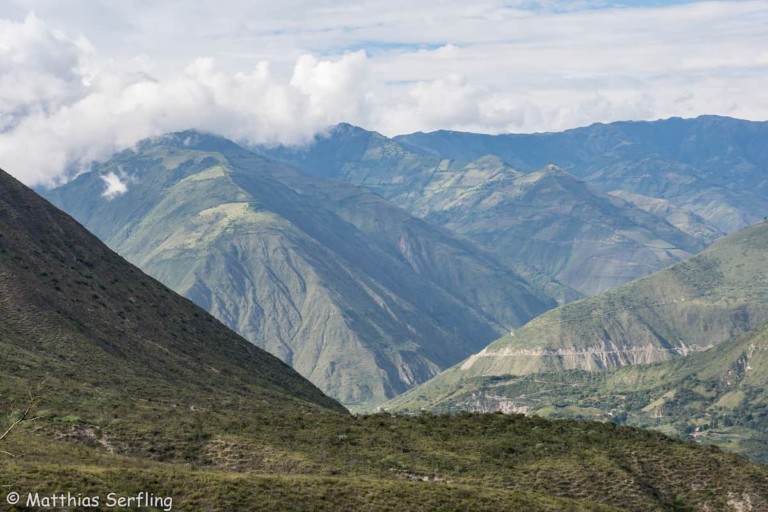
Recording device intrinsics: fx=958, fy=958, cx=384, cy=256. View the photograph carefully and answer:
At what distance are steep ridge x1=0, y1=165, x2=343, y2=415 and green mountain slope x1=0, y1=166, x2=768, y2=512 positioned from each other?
0.45 meters

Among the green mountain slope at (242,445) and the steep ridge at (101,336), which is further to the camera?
the steep ridge at (101,336)

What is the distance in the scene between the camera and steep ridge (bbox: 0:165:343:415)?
408 ft

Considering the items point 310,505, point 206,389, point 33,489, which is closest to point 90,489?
point 33,489

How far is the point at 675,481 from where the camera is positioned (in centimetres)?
9950

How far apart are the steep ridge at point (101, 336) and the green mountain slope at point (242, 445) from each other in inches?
17.6

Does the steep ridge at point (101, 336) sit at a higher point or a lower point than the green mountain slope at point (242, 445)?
higher

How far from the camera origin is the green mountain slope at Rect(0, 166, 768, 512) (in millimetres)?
75750

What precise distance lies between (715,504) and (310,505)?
146ft

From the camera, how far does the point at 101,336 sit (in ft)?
490

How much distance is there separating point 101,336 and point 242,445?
204ft

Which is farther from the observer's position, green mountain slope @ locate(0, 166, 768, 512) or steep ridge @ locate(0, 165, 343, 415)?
steep ridge @ locate(0, 165, 343, 415)

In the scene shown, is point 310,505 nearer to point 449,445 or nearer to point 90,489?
point 90,489

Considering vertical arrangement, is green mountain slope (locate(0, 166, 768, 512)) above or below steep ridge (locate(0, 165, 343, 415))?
below

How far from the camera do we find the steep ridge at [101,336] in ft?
408
